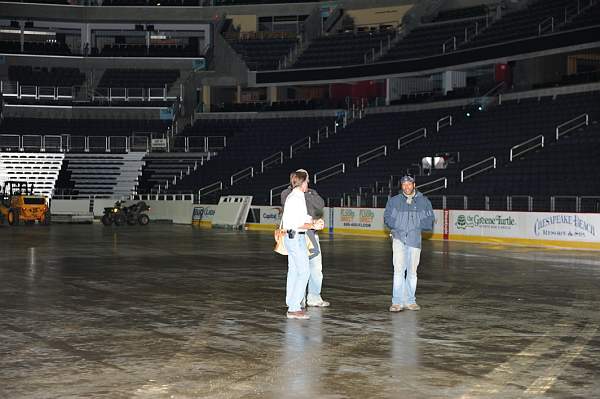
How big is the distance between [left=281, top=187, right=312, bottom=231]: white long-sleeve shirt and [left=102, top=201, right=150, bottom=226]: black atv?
3729 cm

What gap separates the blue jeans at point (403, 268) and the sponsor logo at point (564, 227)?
18859 mm

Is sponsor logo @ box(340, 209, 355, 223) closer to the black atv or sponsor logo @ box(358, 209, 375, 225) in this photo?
sponsor logo @ box(358, 209, 375, 225)

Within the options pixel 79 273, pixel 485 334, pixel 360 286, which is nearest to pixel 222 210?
pixel 79 273

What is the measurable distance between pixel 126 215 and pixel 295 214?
124 ft

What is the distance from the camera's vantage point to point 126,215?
49.2m

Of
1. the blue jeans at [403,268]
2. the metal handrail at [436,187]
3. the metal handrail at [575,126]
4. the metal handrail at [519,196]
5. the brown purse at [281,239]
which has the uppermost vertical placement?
the metal handrail at [575,126]

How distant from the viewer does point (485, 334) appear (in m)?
11.7

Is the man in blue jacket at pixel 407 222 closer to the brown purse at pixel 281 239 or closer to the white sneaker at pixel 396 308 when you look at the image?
the white sneaker at pixel 396 308

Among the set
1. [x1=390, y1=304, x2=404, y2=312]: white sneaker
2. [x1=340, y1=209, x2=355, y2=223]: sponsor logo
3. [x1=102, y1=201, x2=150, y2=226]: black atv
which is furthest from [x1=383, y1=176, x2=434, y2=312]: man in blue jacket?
[x1=102, y1=201, x2=150, y2=226]: black atv

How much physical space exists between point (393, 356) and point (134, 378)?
2788mm

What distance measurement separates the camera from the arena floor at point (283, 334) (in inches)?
341

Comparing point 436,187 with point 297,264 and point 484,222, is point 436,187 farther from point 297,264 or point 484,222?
point 297,264

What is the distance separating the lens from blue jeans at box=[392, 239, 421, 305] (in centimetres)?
1342

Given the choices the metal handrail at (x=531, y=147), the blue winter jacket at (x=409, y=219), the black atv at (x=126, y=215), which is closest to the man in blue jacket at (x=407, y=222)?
the blue winter jacket at (x=409, y=219)
